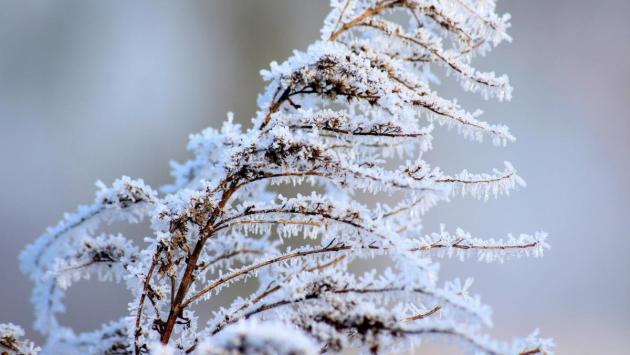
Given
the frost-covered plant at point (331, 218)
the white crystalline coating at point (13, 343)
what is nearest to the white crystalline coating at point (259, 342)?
the frost-covered plant at point (331, 218)

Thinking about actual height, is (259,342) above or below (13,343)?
below

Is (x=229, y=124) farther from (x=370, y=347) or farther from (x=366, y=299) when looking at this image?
(x=370, y=347)

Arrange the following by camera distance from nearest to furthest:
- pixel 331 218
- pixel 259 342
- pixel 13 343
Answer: pixel 259 342, pixel 331 218, pixel 13 343

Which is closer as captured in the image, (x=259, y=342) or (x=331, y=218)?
(x=259, y=342)

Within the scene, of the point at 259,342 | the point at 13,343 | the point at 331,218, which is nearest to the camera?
the point at 259,342

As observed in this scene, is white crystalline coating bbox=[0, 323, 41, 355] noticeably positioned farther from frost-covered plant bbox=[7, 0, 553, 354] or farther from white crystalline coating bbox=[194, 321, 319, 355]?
white crystalline coating bbox=[194, 321, 319, 355]

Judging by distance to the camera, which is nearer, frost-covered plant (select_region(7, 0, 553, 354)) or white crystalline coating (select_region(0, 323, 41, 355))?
frost-covered plant (select_region(7, 0, 553, 354))

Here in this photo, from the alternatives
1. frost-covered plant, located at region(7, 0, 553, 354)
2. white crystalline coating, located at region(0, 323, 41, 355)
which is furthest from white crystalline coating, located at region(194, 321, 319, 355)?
white crystalline coating, located at region(0, 323, 41, 355)

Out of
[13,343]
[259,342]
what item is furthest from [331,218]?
[13,343]

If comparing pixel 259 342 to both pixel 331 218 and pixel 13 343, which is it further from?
pixel 13 343
